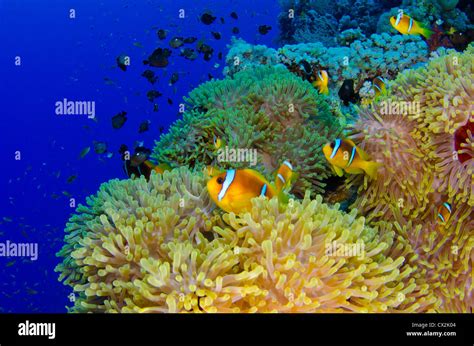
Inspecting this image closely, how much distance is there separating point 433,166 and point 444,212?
267 millimetres

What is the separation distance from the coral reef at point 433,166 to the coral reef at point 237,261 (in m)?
0.19

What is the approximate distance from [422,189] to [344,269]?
0.85m

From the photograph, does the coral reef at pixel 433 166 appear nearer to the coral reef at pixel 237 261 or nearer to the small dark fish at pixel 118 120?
the coral reef at pixel 237 261

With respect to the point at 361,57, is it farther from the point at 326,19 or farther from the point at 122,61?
the point at 326,19

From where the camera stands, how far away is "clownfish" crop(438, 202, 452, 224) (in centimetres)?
227

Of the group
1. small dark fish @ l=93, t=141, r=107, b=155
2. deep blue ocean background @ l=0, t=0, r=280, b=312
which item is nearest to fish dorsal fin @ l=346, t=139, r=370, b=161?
small dark fish @ l=93, t=141, r=107, b=155

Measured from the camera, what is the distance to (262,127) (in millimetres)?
2975

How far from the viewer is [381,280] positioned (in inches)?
71.1

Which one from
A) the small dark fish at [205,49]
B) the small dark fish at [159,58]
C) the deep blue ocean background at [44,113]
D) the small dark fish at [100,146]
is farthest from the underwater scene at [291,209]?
the deep blue ocean background at [44,113]

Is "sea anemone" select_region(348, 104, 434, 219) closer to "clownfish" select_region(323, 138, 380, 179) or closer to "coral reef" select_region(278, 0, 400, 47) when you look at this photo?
"clownfish" select_region(323, 138, 380, 179)

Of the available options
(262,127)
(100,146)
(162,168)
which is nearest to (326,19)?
(100,146)

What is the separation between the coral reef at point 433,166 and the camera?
2.23 meters
